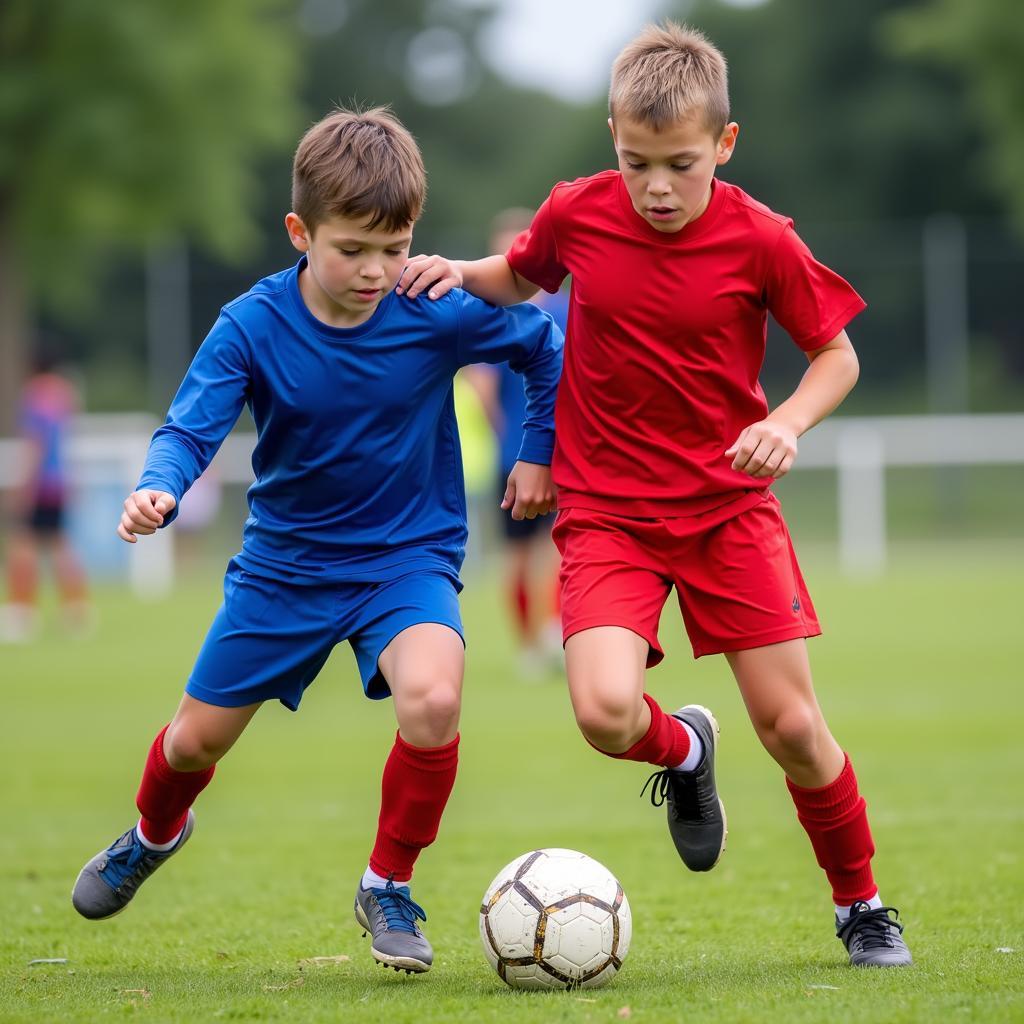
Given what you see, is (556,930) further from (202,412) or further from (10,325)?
(10,325)

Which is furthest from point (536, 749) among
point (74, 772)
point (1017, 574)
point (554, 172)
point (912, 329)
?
point (554, 172)

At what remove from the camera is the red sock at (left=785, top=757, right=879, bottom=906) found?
4125 mm

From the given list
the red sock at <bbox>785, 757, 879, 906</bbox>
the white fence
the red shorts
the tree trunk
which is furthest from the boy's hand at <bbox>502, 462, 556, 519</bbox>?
the tree trunk

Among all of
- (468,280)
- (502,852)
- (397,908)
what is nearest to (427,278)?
(468,280)

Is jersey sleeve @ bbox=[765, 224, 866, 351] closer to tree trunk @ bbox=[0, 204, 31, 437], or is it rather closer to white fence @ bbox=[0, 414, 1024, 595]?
white fence @ bbox=[0, 414, 1024, 595]

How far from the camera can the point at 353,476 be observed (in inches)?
166

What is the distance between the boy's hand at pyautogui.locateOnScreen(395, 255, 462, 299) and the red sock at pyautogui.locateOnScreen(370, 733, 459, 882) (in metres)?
1.07

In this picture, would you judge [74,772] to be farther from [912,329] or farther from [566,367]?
[912,329]

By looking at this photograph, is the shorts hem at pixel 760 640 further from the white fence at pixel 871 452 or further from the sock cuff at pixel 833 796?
the white fence at pixel 871 452

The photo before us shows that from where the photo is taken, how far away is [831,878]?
4191 millimetres

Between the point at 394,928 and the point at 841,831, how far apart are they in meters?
1.06

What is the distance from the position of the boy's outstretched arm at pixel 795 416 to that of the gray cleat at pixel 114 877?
1808 millimetres

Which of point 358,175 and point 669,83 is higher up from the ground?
point 669,83

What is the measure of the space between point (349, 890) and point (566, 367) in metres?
1.88
